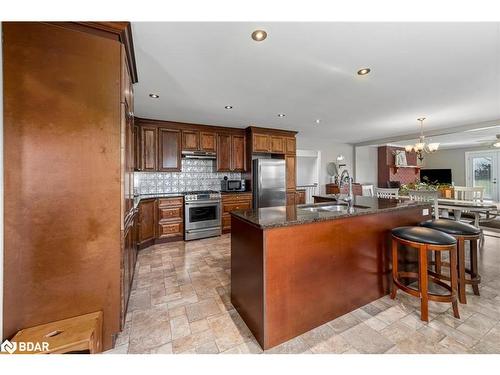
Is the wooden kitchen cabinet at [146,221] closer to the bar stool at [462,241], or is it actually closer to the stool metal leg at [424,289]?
the stool metal leg at [424,289]

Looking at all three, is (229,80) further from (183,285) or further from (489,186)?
(489,186)

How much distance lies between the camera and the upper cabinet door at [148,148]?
3840 millimetres

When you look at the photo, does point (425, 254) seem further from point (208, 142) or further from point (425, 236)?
point (208, 142)

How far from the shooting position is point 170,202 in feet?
12.4

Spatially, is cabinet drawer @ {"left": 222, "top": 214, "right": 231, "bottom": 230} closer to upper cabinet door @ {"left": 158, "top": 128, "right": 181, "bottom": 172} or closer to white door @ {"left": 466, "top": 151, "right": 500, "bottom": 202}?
upper cabinet door @ {"left": 158, "top": 128, "right": 181, "bottom": 172}

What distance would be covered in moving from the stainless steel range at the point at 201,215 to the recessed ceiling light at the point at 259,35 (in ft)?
9.34

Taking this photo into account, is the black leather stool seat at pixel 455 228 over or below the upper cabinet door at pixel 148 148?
below

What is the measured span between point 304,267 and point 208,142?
350 centimetres

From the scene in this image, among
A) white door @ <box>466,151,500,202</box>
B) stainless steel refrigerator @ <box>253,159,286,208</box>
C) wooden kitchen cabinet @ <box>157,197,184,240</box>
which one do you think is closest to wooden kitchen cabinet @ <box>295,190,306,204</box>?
stainless steel refrigerator @ <box>253,159,286,208</box>

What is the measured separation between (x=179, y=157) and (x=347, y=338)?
3812 mm

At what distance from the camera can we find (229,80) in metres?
Result: 2.36

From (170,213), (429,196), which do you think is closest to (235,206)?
(170,213)

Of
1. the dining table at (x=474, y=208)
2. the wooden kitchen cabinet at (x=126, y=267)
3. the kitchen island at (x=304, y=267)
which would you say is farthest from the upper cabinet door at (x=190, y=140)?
the dining table at (x=474, y=208)
